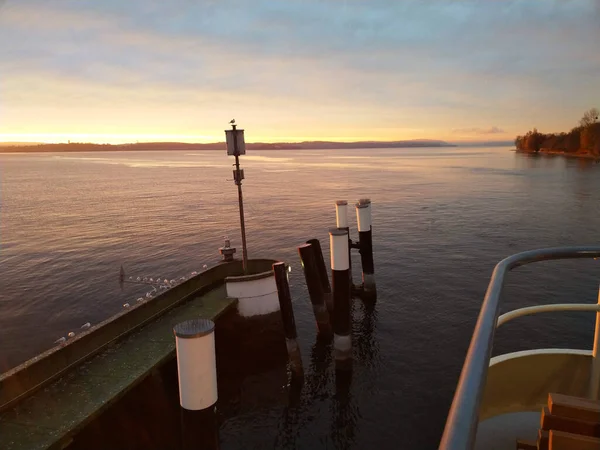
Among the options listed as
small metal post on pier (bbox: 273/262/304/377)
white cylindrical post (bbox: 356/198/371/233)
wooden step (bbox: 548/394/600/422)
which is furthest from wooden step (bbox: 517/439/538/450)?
white cylindrical post (bbox: 356/198/371/233)

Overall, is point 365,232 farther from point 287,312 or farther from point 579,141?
point 579,141

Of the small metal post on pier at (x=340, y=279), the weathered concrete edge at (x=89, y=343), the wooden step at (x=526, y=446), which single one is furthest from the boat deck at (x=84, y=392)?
the wooden step at (x=526, y=446)

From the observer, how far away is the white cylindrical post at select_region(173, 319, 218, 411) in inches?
252

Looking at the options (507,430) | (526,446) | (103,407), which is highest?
(526,446)

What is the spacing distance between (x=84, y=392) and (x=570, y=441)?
347 inches

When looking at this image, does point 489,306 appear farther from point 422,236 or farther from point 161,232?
point 161,232

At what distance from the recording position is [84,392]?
8906 mm

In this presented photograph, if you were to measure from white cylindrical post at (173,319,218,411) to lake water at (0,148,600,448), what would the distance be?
4.85 m

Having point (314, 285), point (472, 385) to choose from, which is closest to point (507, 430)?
point (472, 385)

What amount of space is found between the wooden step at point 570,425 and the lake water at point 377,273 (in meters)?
7.92

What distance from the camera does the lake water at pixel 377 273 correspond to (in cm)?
1220

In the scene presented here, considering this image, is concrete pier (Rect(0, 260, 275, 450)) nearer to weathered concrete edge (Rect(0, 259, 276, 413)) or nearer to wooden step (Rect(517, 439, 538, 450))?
weathered concrete edge (Rect(0, 259, 276, 413))

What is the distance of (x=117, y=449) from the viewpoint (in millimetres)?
8961

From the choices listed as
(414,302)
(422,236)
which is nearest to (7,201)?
(422,236)
